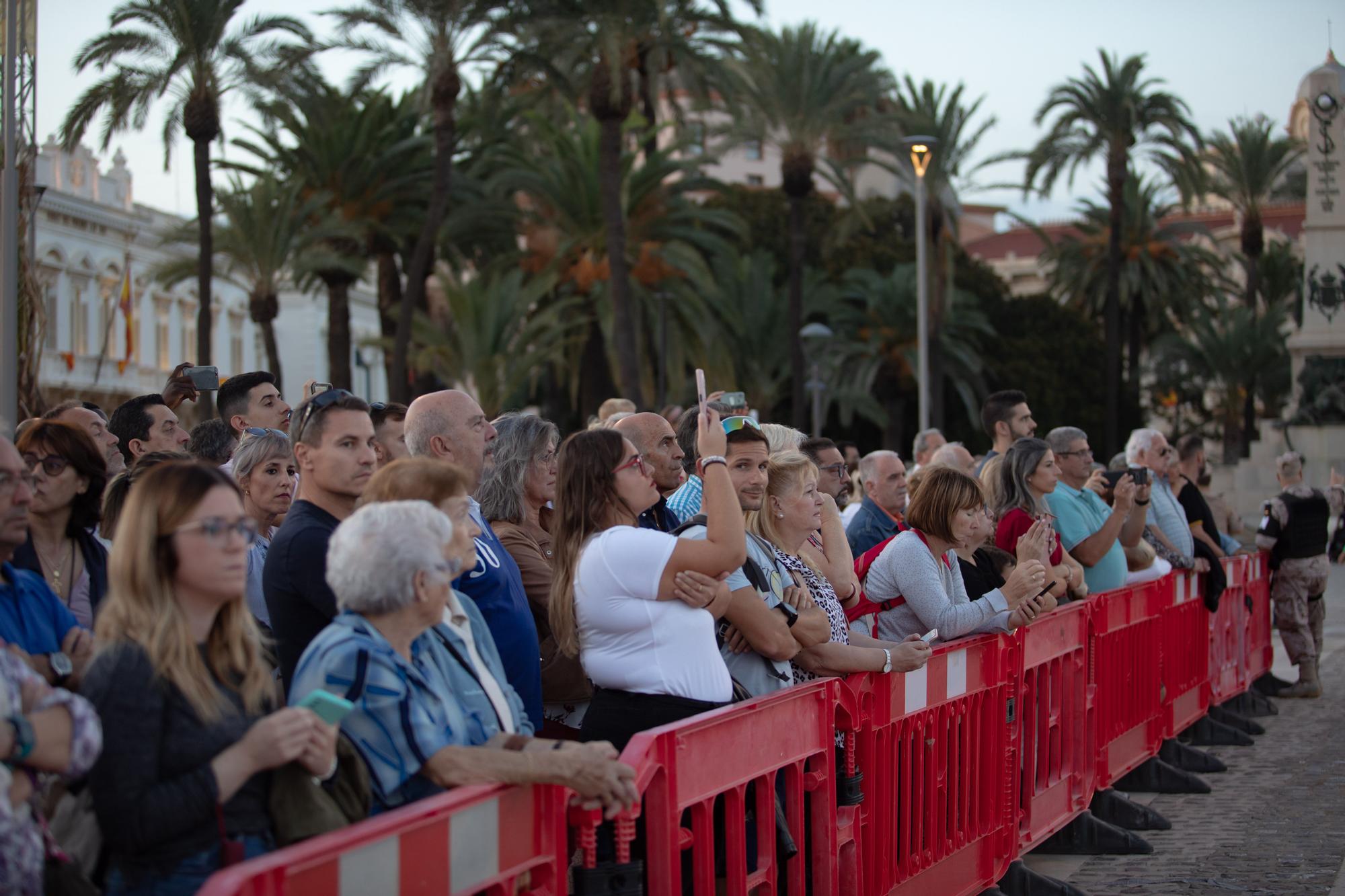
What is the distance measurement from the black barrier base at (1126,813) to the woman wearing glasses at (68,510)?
17.6ft

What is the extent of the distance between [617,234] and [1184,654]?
54.4 ft

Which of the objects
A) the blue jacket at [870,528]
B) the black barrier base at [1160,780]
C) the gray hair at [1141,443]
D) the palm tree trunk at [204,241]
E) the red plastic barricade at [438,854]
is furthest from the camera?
the palm tree trunk at [204,241]

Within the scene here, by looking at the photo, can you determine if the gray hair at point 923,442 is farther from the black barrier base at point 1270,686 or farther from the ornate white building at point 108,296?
the ornate white building at point 108,296

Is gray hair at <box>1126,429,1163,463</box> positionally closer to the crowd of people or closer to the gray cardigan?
the crowd of people

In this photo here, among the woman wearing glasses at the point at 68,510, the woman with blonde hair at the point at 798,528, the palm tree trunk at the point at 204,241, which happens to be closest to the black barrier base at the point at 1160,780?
the woman with blonde hair at the point at 798,528

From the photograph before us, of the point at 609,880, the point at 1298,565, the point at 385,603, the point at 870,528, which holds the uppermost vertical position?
the point at 385,603

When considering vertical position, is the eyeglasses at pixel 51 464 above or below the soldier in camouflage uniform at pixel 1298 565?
above

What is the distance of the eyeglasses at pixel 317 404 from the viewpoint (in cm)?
462

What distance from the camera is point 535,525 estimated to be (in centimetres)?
557

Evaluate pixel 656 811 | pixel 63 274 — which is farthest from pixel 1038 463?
pixel 63 274

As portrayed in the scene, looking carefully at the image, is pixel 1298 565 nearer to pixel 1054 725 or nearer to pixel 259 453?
pixel 1054 725

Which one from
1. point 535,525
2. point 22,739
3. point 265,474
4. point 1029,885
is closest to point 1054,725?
point 1029,885

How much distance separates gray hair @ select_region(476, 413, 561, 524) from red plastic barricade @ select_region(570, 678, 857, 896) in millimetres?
1307

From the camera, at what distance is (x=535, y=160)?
30.6 m
